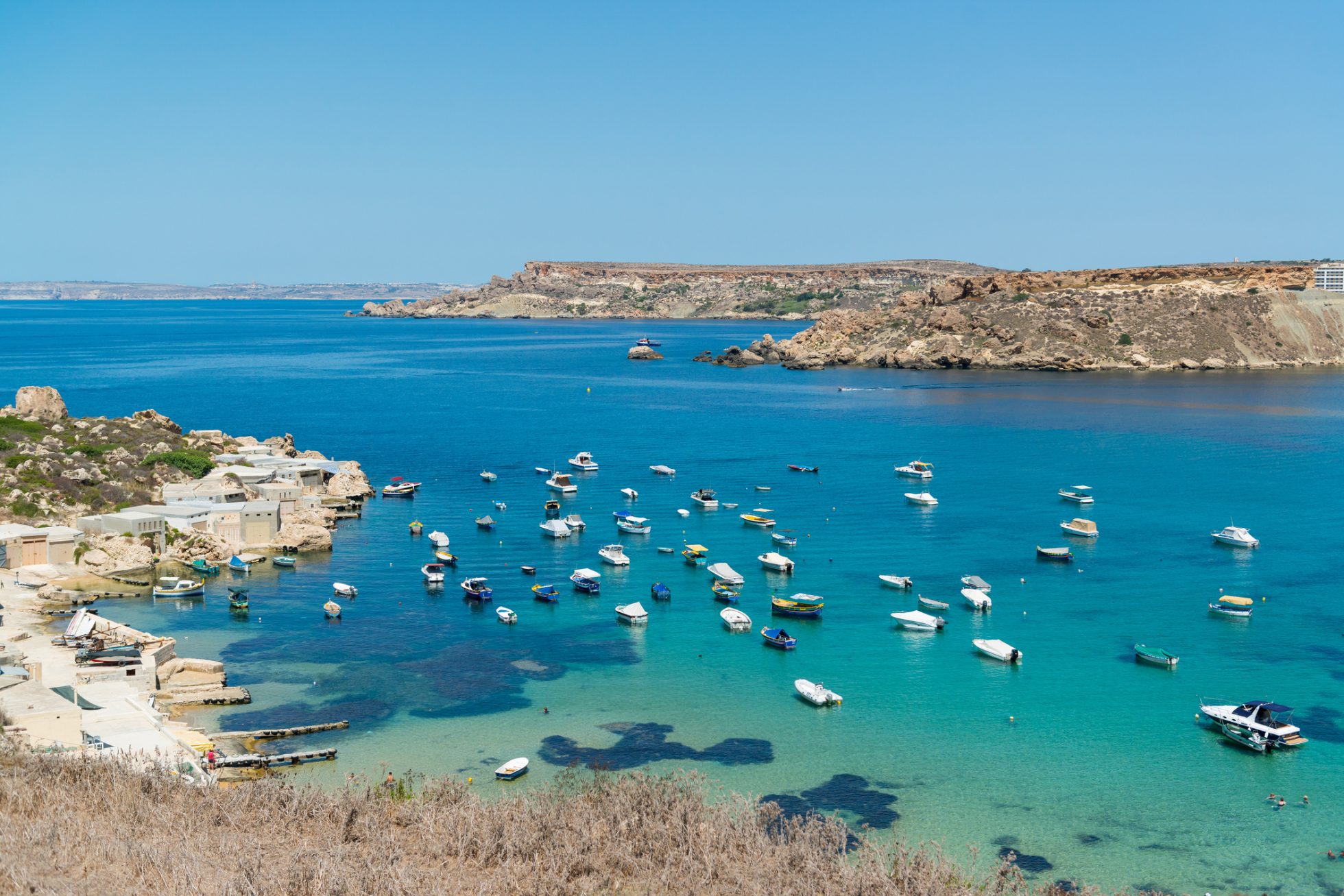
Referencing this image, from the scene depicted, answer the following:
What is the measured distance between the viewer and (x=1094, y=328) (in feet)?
546

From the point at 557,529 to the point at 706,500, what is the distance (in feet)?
37.8

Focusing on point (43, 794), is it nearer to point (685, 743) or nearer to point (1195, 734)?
point (685, 743)

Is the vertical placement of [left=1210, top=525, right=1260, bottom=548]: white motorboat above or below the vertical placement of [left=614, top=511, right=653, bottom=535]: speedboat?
above

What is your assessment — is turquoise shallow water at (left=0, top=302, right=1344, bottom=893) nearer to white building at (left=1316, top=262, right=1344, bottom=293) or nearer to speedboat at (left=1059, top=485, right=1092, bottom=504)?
speedboat at (left=1059, top=485, right=1092, bottom=504)

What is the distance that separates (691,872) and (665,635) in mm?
26979

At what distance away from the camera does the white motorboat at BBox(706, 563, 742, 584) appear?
5259 centimetres

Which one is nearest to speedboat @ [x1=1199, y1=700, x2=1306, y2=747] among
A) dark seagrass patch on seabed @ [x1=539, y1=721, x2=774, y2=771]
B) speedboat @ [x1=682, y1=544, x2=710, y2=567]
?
dark seagrass patch on seabed @ [x1=539, y1=721, x2=774, y2=771]

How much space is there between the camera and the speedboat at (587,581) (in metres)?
52.2

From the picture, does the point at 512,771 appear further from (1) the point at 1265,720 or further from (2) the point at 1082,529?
(2) the point at 1082,529

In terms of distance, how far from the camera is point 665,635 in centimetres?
4625

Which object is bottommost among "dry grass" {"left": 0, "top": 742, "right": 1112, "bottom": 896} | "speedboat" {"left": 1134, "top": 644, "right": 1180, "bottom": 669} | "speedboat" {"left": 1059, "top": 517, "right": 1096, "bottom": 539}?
"speedboat" {"left": 1134, "top": 644, "right": 1180, "bottom": 669}

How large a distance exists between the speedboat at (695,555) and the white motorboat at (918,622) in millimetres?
13057

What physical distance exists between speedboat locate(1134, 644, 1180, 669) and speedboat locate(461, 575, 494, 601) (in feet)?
90.6

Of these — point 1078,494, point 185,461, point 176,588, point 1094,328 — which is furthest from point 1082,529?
point 1094,328
